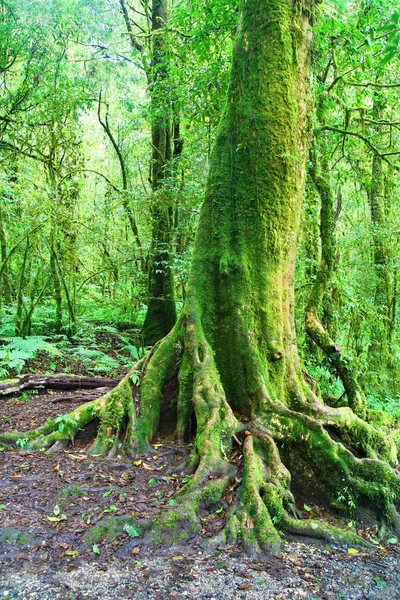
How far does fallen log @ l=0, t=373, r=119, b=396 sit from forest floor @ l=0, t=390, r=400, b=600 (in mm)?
3080

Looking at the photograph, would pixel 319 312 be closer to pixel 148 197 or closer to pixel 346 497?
pixel 346 497

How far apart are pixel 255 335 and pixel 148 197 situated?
20.2 feet

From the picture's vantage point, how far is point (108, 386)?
26.1 feet

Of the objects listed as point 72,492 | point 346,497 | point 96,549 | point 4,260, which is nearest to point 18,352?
point 4,260

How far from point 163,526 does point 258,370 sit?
1952 mm

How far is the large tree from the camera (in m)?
4.29

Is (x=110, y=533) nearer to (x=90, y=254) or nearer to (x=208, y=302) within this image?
(x=208, y=302)

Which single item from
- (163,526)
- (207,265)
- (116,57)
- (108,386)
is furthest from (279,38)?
(116,57)

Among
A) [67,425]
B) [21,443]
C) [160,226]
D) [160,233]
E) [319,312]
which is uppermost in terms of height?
[160,226]

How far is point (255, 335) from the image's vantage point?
16.3 feet

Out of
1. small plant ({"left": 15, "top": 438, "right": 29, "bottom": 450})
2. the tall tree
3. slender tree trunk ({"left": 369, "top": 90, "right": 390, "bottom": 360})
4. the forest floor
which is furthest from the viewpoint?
slender tree trunk ({"left": 369, "top": 90, "right": 390, "bottom": 360})

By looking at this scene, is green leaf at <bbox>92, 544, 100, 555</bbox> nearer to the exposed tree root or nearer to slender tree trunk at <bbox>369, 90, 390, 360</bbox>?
the exposed tree root

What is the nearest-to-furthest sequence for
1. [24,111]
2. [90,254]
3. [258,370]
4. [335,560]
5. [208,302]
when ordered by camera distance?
[335,560]
[258,370]
[208,302]
[24,111]
[90,254]

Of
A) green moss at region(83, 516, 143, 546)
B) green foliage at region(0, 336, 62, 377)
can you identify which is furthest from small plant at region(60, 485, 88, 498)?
green foliage at region(0, 336, 62, 377)
